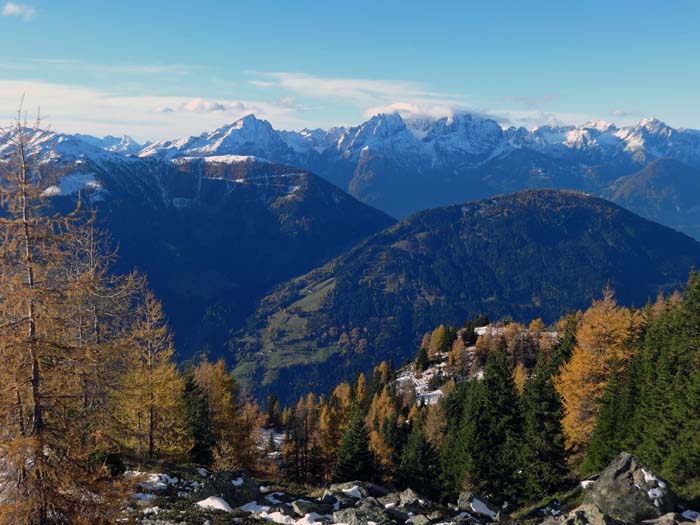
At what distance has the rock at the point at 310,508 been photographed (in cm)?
2689

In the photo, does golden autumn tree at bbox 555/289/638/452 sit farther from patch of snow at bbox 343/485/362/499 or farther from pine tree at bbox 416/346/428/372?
pine tree at bbox 416/346/428/372

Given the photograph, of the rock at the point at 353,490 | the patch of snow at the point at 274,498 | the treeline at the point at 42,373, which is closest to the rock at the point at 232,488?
the patch of snow at the point at 274,498

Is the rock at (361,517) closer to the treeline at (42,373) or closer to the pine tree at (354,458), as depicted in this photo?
the treeline at (42,373)

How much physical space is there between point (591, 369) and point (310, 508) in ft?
117

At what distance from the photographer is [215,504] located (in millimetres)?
26781

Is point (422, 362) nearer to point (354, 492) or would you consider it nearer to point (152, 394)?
point (354, 492)

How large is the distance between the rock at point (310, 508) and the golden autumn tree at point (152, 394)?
16195 millimetres

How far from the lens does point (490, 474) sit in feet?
145

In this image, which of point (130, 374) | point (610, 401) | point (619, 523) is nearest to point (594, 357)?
point (610, 401)

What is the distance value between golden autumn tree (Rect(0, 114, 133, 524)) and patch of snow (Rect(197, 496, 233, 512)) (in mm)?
12250

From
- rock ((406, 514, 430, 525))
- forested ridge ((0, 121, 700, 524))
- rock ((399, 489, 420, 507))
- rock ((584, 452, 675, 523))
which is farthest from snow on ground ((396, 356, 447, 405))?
rock ((406, 514, 430, 525))

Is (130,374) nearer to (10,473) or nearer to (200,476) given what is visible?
(200,476)

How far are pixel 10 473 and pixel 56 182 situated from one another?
9.36 metres

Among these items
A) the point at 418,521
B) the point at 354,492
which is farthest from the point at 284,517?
the point at 354,492
